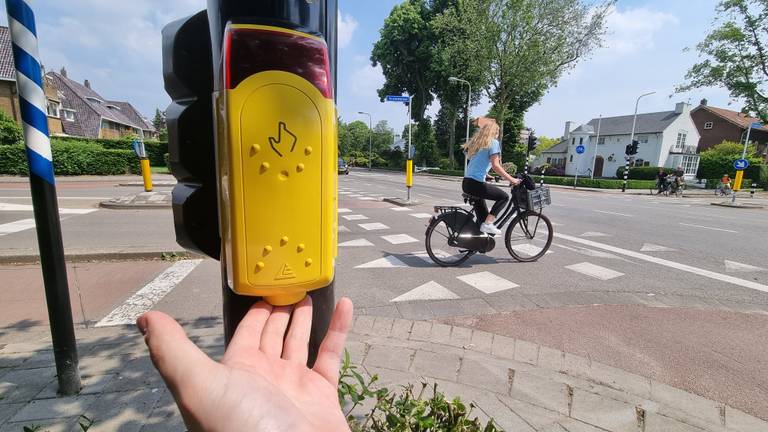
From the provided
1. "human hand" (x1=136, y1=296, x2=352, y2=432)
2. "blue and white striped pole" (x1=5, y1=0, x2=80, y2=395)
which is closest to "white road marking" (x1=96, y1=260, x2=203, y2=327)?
"blue and white striped pole" (x1=5, y1=0, x2=80, y2=395)

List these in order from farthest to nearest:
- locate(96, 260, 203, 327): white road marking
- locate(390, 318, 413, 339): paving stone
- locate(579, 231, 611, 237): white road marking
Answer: locate(579, 231, 611, 237): white road marking, locate(96, 260, 203, 327): white road marking, locate(390, 318, 413, 339): paving stone

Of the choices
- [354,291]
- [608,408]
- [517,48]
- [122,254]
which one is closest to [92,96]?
[517,48]

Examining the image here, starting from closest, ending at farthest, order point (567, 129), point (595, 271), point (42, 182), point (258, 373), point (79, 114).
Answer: point (258, 373) → point (42, 182) → point (595, 271) → point (79, 114) → point (567, 129)

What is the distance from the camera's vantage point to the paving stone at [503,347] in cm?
254

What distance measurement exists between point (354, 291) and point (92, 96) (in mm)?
51189

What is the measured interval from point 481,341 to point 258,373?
7.16 ft

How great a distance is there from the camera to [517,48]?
26.0 metres

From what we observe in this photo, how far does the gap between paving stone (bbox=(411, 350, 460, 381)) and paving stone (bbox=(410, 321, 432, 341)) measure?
26cm

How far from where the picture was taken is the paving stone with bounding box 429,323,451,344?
8.92ft

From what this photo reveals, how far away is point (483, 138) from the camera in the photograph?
177 inches

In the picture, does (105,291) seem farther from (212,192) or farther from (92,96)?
(92,96)

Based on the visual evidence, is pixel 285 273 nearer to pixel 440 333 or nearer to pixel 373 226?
pixel 440 333

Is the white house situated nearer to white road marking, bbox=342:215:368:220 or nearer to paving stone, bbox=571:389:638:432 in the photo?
white road marking, bbox=342:215:368:220

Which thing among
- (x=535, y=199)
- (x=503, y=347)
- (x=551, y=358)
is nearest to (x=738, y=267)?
(x=535, y=199)
